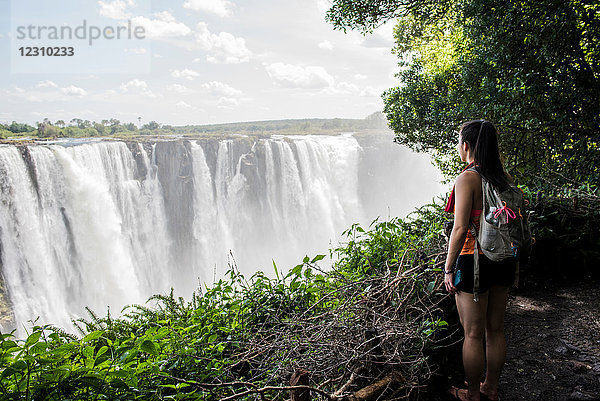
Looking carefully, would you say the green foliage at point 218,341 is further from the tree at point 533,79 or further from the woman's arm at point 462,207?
the tree at point 533,79

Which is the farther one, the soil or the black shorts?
the soil

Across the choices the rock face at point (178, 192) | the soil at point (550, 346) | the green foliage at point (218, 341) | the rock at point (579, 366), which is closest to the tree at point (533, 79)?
the soil at point (550, 346)

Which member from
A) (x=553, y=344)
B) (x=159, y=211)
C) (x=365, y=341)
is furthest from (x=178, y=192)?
(x=365, y=341)

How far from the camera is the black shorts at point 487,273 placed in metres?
1.97

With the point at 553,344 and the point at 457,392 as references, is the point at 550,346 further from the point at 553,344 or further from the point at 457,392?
the point at 457,392

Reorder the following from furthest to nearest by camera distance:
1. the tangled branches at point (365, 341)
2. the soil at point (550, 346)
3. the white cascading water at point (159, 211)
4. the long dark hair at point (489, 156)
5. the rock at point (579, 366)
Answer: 1. the white cascading water at point (159, 211)
2. the rock at point (579, 366)
3. the soil at point (550, 346)
4. the long dark hair at point (489, 156)
5. the tangled branches at point (365, 341)

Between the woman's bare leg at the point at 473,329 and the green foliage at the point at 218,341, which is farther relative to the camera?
the woman's bare leg at the point at 473,329

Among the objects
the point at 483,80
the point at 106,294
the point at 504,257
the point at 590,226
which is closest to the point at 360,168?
the point at 106,294

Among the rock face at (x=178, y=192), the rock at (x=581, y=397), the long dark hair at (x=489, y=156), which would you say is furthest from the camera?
the rock face at (x=178, y=192)

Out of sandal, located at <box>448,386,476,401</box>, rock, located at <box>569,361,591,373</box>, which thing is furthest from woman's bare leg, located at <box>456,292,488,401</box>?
rock, located at <box>569,361,591,373</box>

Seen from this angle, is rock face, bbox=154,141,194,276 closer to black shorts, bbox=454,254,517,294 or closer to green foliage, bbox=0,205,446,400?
green foliage, bbox=0,205,446,400

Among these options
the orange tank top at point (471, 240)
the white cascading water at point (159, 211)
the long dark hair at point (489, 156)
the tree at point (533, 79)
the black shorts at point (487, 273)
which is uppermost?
the tree at point (533, 79)

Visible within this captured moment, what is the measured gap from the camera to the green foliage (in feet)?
4.80

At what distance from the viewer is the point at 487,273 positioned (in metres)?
1.97
